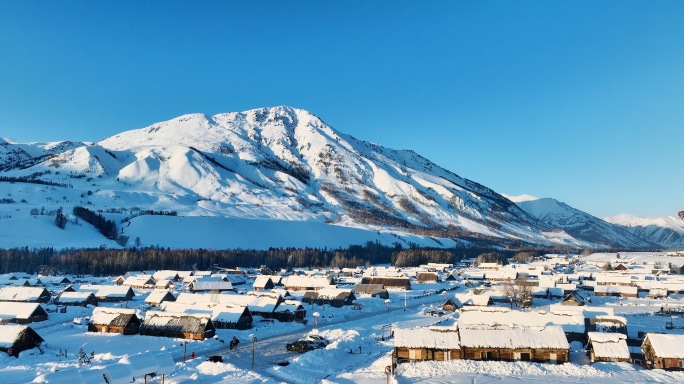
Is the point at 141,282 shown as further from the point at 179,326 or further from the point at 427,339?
the point at 427,339

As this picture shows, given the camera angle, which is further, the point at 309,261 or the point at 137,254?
the point at 309,261

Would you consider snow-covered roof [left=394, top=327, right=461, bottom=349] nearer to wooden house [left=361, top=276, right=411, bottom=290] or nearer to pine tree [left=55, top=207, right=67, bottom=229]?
wooden house [left=361, top=276, right=411, bottom=290]

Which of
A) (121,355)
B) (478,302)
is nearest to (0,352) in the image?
(121,355)

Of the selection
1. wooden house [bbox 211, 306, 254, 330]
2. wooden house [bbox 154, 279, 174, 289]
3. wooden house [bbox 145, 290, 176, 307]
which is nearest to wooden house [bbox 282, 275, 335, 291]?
wooden house [bbox 154, 279, 174, 289]

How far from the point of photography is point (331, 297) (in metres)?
66.6

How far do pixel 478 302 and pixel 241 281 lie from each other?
50.6 m

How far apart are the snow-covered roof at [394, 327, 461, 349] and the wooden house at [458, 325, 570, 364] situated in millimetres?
637

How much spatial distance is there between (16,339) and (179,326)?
11.5 metres

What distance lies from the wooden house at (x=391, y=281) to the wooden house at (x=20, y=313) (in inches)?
2043

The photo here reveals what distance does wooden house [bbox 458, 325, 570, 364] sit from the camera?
3325 cm

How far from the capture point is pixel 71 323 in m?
49.3

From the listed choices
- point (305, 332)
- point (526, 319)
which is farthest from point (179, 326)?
point (526, 319)

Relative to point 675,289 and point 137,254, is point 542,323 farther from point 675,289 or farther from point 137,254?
point 137,254

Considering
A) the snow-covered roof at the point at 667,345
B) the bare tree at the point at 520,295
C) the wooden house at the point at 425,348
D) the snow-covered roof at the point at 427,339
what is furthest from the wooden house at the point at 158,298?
the snow-covered roof at the point at 667,345
